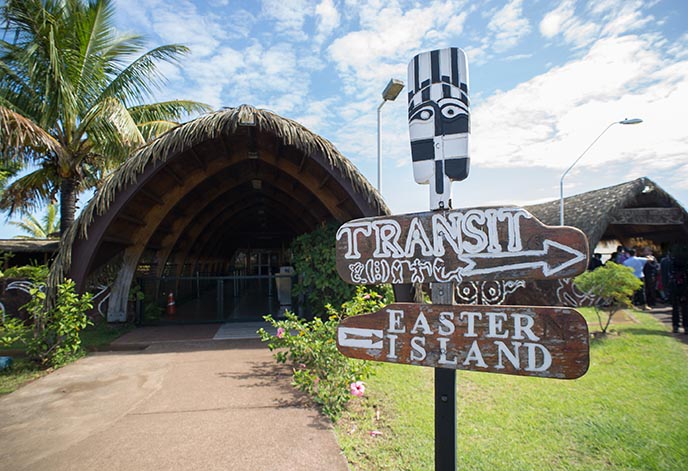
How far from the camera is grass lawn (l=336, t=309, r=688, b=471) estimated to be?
122 inches

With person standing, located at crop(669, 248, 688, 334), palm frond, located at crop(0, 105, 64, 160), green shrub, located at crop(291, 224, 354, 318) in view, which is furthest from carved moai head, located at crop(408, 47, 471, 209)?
palm frond, located at crop(0, 105, 64, 160)

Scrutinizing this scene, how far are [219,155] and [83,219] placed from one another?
10.5 ft

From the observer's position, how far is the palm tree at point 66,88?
9.15 metres

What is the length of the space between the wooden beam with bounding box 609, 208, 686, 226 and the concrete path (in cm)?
1261

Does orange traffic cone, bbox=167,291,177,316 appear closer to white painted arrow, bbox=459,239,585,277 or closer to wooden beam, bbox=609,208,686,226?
white painted arrow, bbox=459,239,585,277

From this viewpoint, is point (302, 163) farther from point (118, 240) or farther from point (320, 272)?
point (118, 240)

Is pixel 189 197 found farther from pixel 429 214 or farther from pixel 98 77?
pixel 429 214

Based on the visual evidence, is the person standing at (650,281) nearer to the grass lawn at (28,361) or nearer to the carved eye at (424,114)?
the carved eye at (424,114)

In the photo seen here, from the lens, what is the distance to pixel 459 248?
1.96 metres

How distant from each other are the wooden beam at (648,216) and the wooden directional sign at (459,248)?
42.8 ft

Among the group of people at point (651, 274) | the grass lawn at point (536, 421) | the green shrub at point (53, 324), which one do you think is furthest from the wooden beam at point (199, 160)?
the group of people at point (651, 274)

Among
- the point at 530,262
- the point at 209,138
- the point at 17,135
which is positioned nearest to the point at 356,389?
the point at 530,262

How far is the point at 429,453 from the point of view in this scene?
3.19 metres

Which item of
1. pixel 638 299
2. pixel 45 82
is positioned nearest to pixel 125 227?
pixel 45 82
